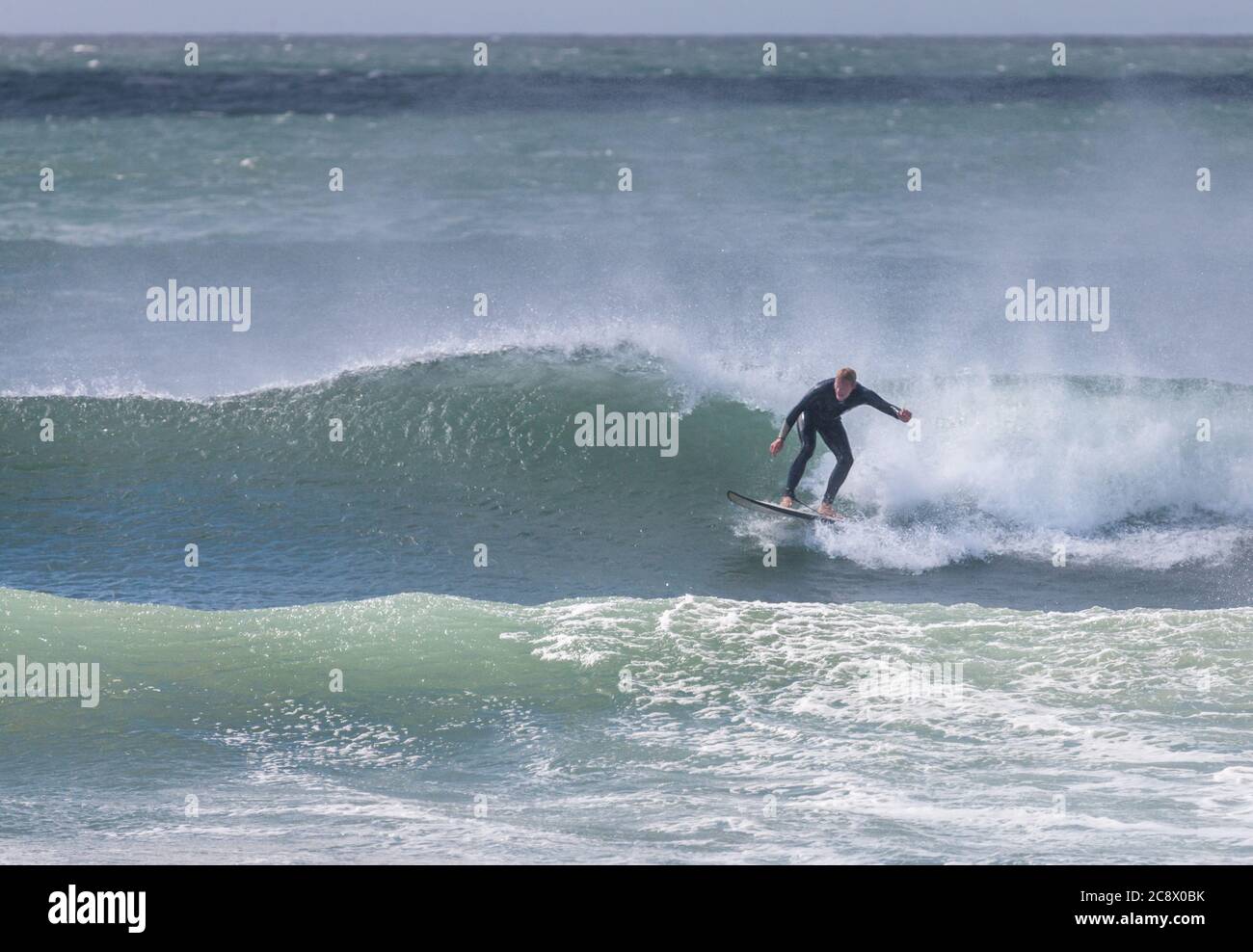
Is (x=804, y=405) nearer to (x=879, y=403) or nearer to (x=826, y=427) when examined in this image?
(x=826, y=427)

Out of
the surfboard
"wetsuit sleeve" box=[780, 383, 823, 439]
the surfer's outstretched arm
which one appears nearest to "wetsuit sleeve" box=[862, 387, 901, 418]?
the surfer's outstretched arm

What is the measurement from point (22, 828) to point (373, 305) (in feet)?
52.4

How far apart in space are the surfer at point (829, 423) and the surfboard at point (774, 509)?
0.04 metres

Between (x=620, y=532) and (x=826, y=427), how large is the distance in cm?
204

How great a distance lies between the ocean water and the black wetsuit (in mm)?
534

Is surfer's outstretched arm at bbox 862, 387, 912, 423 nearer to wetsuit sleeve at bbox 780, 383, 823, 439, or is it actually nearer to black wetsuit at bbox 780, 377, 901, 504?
black wetsuit at bbox 780, 377, 901, 504

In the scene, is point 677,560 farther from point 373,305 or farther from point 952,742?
point 373,305

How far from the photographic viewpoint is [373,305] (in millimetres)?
22891

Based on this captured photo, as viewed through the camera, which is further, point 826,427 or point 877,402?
point 826,427

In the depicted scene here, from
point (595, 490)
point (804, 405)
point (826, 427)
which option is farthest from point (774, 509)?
point (595, 490)

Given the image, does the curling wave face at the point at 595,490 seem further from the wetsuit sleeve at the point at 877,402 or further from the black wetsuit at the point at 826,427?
the wetsuit sleeve at the point at 877,402

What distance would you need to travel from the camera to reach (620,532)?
43.4 feet

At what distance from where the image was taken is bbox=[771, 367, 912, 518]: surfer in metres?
12.4


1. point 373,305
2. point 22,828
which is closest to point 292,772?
point 22,828
